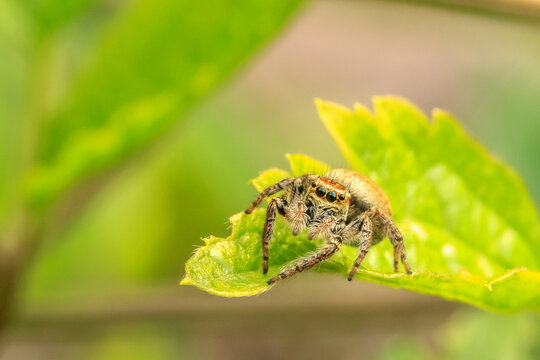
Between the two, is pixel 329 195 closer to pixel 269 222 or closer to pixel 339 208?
pixel 339 208

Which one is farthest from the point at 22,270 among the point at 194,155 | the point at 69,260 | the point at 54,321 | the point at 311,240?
the point at 194,155

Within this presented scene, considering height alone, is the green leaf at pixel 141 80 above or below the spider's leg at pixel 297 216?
above

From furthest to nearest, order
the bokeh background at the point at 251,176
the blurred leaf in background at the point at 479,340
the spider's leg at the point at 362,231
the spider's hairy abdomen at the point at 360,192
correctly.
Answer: the blurred leaf in background at the point at 479,340 < the bokeh background at the point at 251,176 < the spider's hairy abdomen at the point at 360,192 < the spider's leg at the point at 362,231

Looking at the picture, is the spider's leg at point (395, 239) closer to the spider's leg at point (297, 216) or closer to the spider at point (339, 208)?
the spider at point (339, 208)

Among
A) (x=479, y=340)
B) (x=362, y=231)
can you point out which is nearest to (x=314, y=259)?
(x=362, y=231)

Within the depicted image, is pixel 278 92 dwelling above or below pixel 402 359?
above

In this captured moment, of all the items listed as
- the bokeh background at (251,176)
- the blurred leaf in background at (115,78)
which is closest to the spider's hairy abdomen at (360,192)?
the bokeh background at (251,176)

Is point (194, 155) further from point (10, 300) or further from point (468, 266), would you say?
point (468, 266)
